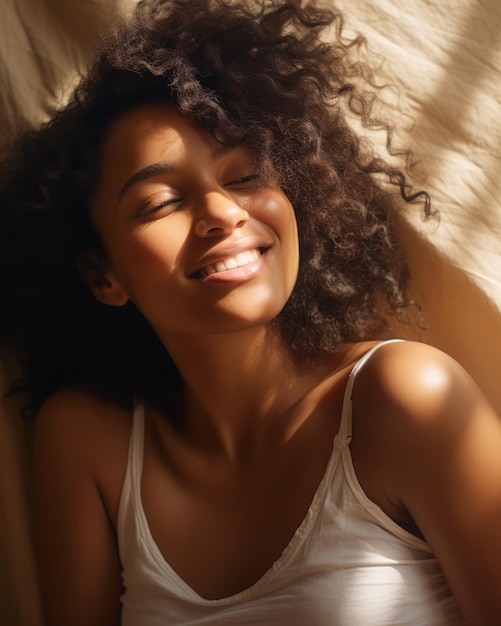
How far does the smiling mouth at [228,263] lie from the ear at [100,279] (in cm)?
22

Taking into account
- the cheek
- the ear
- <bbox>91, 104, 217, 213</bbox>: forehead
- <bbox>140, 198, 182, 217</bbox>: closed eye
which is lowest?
the ear

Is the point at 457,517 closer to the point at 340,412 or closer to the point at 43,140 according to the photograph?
the point at 340,412

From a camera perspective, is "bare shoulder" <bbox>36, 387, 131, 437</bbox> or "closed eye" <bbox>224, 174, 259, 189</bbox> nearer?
"closed eye" <bbox>224, 174, 259, 189</bbox>

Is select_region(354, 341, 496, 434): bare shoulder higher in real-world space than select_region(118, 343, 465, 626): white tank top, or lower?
higher

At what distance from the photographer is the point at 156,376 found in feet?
4.97

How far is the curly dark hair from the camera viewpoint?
1.27m

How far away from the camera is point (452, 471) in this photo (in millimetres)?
1112

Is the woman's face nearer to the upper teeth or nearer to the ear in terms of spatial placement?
the upper teeth

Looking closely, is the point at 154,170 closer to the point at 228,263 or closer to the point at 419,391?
the point at 228,263

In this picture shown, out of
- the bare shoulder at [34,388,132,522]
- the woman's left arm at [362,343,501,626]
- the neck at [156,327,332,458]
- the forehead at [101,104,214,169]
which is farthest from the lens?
the bare shoulder at [34,388,132,522]

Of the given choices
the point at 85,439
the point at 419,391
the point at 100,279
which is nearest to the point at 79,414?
the point at 85,439

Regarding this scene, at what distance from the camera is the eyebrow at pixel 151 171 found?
3.90 ft

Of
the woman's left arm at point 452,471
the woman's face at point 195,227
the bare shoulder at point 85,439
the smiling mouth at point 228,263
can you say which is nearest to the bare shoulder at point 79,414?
the bare shoulder at point 85,439

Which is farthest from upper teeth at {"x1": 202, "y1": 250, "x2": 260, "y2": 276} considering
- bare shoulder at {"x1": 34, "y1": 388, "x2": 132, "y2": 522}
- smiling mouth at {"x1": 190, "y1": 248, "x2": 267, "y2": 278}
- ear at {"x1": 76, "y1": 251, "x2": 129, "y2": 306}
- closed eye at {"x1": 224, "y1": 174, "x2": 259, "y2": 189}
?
bare shoulder at {"x1": 34, "y1": 388, "x2": 132, "y2": 522}
